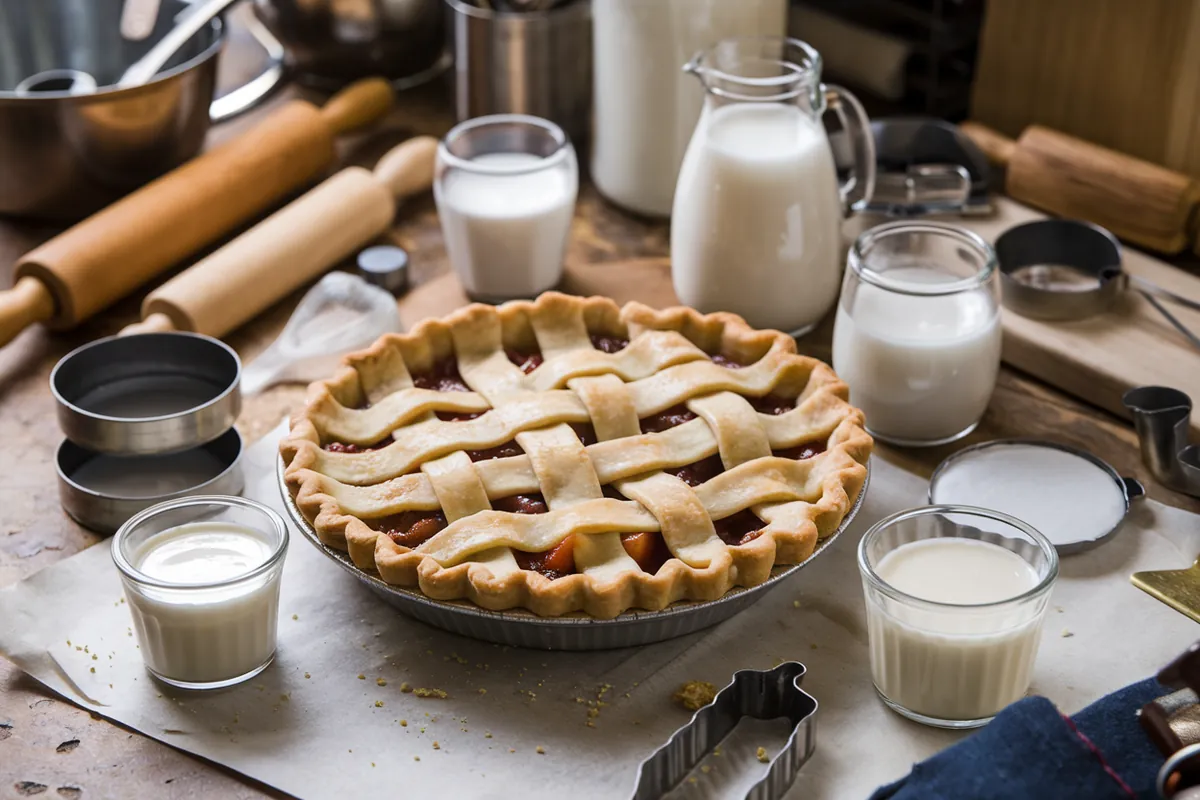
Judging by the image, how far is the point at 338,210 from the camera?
2186 mm

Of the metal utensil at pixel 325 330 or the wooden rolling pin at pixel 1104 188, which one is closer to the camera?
the metal utensil at pixel 325 330

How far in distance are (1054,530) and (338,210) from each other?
1210mm

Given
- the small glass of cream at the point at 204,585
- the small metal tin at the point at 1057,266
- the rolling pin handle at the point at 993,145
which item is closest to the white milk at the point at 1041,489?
the small metal tin at the point at 1057,266

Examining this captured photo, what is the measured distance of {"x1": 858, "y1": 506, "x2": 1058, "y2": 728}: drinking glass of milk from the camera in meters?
1.35

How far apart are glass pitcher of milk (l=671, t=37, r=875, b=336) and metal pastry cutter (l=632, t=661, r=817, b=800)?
69 cm

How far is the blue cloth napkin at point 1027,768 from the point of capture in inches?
47.8

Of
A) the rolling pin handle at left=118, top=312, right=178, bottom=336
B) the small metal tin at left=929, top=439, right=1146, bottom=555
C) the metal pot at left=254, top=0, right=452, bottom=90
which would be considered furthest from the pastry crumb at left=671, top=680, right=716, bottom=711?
the metal pot at left=254, top=0, right=452, bottom=90

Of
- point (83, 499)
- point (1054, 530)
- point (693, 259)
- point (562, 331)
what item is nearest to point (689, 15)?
point (693, 259)

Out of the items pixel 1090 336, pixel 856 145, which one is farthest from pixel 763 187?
pixel 1090 336

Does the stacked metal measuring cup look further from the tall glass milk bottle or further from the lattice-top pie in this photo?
the tall glass milk bottle

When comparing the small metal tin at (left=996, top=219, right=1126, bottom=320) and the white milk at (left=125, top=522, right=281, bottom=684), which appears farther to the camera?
the small metal tin at (left=996, top=219, right=1126, bottom=320)

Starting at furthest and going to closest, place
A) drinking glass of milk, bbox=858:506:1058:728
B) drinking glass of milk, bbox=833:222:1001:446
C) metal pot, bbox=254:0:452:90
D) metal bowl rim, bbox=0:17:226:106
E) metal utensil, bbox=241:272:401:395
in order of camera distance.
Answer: metal pot, bbox=254:0:452:90 → metal bowl rim, bbox=0:17:226:106 → metal utensil, bbox=241:272:401:395 → drinking glass of milk, bbox=833:222:1001:446 → drinking glass of milk, bbox=858:506:1058:728

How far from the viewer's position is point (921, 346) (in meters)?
1.74

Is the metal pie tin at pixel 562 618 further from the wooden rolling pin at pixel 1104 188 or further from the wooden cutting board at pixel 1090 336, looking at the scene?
the wooden rolling pin at pixel 1104 188
